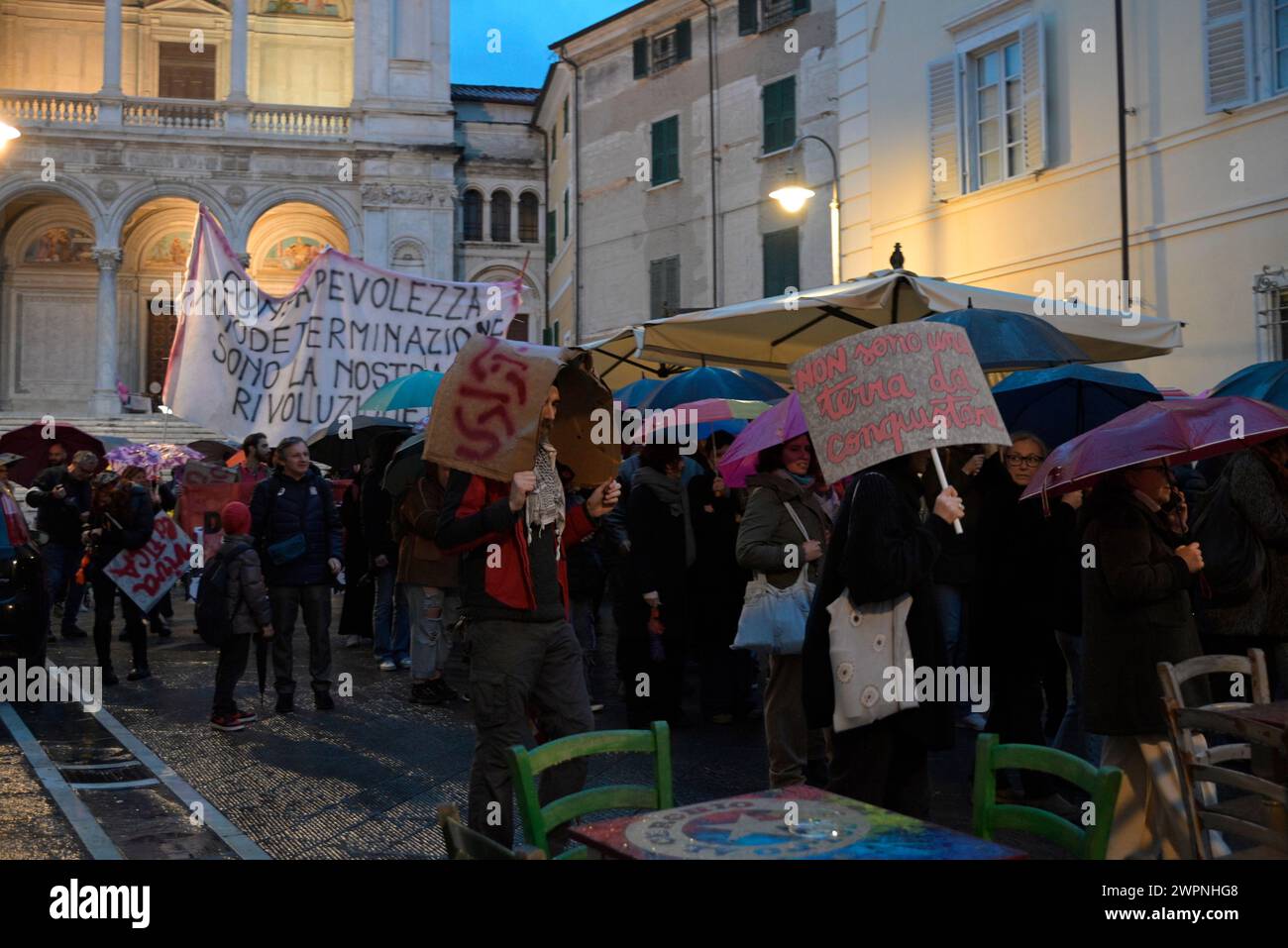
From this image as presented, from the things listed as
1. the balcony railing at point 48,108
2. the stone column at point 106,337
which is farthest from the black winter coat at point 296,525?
the balcony railing at point 48,108

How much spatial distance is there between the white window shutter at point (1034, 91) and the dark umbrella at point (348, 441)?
8.98m

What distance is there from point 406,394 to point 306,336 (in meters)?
1.96

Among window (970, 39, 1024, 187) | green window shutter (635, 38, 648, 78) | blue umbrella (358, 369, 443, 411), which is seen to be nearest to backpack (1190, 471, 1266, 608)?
blue umbrella (358, 369, 443, 411)

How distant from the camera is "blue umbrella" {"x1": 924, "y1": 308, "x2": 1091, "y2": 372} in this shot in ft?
25.8

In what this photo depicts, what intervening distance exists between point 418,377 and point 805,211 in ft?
50.8

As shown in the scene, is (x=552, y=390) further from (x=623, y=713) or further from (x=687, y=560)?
(x=623, y=713)

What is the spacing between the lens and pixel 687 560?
9.10 metres

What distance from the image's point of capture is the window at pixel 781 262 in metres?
26.3

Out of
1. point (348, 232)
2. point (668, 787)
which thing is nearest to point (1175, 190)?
point (668, 787)

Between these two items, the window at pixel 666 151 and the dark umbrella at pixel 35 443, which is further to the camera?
the window at pixel 666 151

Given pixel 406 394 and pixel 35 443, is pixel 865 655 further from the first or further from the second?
pixel 35 443

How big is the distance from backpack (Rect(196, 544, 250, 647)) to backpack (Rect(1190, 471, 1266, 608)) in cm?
623

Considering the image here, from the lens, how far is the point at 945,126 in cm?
1816

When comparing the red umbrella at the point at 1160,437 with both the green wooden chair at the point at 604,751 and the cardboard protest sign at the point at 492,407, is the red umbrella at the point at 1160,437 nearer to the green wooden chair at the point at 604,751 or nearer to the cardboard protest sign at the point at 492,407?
the cardboard protest sign at the point at 492,407
